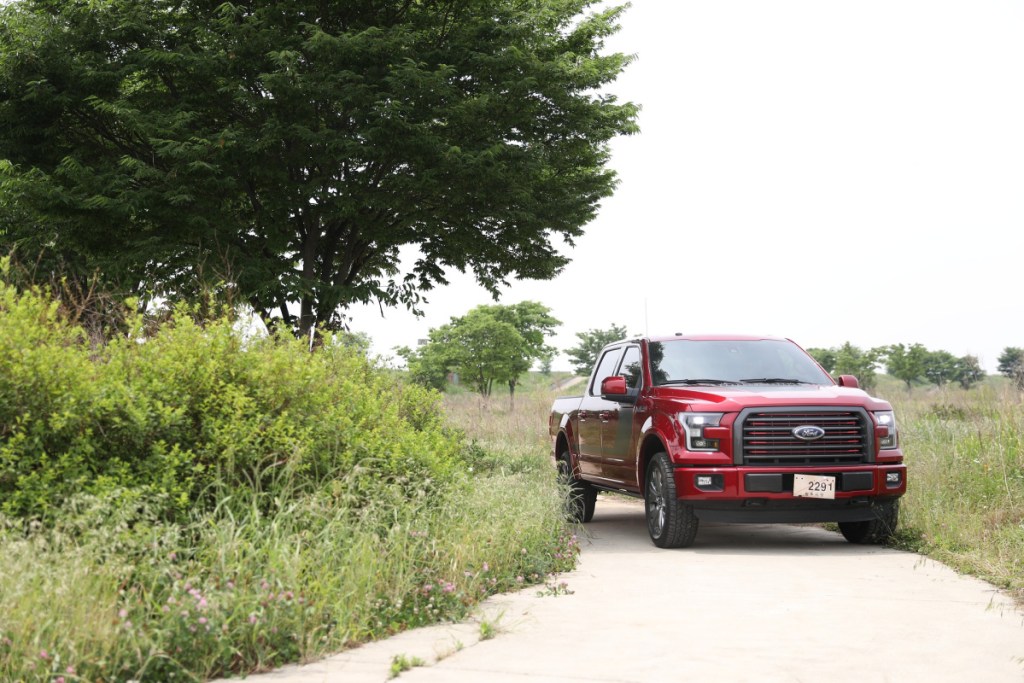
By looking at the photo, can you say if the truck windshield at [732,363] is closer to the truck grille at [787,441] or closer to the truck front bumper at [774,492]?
the truck grille at [787,441]

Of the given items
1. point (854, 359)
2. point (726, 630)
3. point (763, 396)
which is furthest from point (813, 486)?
point (854, 359)

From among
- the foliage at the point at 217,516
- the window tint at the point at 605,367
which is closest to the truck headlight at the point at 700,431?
the foliage at the point at 217,516

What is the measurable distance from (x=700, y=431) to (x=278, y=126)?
15202 mm

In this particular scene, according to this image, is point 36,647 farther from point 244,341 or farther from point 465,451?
point 465,451

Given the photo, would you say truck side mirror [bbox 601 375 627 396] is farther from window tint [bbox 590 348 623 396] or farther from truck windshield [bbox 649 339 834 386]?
window tint [bbox 590 348 623 396]

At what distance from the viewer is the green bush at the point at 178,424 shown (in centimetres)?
684

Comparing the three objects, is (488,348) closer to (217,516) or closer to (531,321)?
(531,321)

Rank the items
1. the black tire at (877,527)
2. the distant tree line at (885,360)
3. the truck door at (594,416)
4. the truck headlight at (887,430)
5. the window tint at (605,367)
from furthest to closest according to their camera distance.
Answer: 1. the distant tree line at (885,360)
2. the window tint at (605,367)
3. the truck door at (594,416)
4. the black tire at (877,527)
5. the truck headlight at (887,430)

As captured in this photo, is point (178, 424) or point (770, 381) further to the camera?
point (770, 381)

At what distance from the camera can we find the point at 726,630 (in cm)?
634

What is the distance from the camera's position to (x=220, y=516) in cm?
707

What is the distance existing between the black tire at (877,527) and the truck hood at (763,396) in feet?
3.23

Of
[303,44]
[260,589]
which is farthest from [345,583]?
[303,44]

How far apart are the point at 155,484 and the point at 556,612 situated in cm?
274
